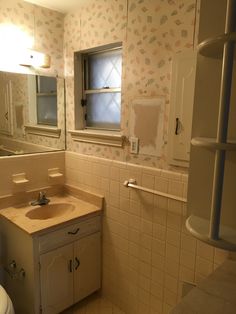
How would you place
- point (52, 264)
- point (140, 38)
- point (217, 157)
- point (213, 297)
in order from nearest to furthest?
point (217, 157) → point (213, 297) → point (140, 38) → point (52, 264)

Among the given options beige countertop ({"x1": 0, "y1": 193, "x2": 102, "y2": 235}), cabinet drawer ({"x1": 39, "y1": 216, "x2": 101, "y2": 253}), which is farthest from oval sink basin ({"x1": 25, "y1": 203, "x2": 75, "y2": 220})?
cabinet drawer ({"x1": 39, "y1": 216, "x2": 101, "y2": 253})

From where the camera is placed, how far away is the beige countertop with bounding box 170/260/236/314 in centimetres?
100

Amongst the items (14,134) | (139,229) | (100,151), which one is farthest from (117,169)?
(14,134)

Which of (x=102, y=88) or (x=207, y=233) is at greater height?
(x=102, y=88)

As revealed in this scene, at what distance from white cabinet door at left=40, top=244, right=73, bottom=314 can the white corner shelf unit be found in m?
1.16

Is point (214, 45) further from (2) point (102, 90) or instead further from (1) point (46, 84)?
(1) point (46, 84)

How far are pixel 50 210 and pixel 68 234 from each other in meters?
0.36

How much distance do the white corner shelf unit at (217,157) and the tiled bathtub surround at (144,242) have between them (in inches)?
21.3

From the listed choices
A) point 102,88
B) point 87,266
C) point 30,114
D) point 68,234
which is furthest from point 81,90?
point 87,266

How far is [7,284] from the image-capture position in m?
1.98

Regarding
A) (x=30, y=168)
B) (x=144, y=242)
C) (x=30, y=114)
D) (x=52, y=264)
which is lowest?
(x=52, y=264)

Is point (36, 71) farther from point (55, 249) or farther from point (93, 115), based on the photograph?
point (55, 249)

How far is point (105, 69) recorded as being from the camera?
208cm

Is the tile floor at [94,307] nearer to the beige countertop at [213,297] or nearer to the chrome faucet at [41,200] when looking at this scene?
the chrome faucet at [41,200]
